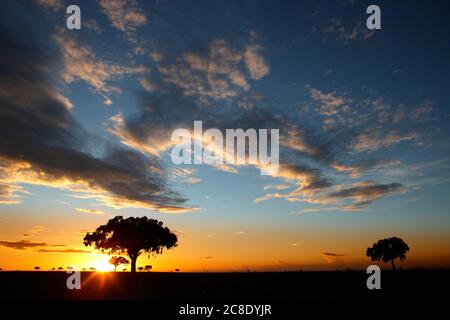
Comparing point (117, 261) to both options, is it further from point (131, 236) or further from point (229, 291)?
point (229, 291)

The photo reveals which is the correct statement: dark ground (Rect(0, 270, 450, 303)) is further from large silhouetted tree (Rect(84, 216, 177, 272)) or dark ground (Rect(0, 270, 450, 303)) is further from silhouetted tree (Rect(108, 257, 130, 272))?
silhouetted tree (Rect(108, 257, 130, 272))

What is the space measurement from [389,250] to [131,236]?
70374mm

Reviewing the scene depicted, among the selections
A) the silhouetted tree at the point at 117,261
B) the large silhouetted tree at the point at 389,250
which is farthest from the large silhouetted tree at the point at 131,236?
the large silhouetted tree at the point at 389,250

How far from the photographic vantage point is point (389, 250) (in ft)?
305

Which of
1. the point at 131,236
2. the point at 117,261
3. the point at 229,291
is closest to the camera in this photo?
the point at 229,291

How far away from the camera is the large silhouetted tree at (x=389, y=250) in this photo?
92.0 metres

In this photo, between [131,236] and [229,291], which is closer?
[229,291]

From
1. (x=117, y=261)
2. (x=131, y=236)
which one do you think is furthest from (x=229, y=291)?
(x=117, y=261)

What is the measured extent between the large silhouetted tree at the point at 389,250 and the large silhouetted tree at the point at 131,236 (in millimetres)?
61686

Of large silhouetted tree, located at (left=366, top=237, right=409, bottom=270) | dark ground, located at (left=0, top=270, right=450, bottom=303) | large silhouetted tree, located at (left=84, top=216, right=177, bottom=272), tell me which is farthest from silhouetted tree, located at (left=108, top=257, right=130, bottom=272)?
large silhouetted tree, located at (left=366, top=237, right=409, bottom=270)

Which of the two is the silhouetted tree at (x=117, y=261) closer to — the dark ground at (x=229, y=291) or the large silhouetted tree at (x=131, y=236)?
the large silhouetted tree at (x=131, y=236)
